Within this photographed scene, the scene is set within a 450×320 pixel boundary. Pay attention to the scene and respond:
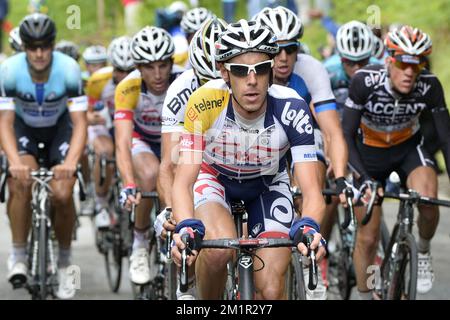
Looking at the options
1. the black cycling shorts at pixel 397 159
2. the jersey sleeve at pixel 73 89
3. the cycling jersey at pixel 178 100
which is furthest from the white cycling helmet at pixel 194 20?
the cycling jersey at pixel 178 100

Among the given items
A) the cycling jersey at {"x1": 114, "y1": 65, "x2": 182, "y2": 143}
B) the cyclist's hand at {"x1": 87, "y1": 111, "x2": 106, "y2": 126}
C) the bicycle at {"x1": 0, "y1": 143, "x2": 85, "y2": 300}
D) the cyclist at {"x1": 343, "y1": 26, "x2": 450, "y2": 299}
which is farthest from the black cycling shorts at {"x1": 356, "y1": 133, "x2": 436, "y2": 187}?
the cyclist's hand at {"x1": 87, "y1": 111, "x2": 106, "y2": 126}

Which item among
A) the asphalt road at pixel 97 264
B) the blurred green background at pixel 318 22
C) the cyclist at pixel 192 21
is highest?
the blurred green background at pixel 318 22

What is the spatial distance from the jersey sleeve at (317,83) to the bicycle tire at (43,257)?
7.87 ft

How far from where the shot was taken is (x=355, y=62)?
35.0 ft

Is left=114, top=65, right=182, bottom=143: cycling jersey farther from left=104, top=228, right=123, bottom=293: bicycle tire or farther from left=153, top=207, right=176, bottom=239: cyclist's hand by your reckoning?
left=153, top=207, right=176, bottom=239: cyclist's hand

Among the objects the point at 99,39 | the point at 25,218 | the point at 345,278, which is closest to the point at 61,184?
the point at 25,218

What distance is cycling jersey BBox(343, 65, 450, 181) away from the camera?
28.3 ft

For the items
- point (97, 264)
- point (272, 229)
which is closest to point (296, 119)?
point (272, 229)

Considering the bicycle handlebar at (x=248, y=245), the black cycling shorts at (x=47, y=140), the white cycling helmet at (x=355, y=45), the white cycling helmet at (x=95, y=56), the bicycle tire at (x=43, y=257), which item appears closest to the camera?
the bicycle handlebar at (x=248, y=245)

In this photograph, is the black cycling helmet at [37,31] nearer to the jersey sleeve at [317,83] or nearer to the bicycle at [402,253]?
the jersey sleeve at [317,83]

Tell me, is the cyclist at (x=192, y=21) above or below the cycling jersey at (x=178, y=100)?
above

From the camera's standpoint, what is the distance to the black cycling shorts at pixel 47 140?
1014cm

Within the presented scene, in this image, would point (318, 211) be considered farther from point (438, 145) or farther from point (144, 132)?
point (144, 132)
